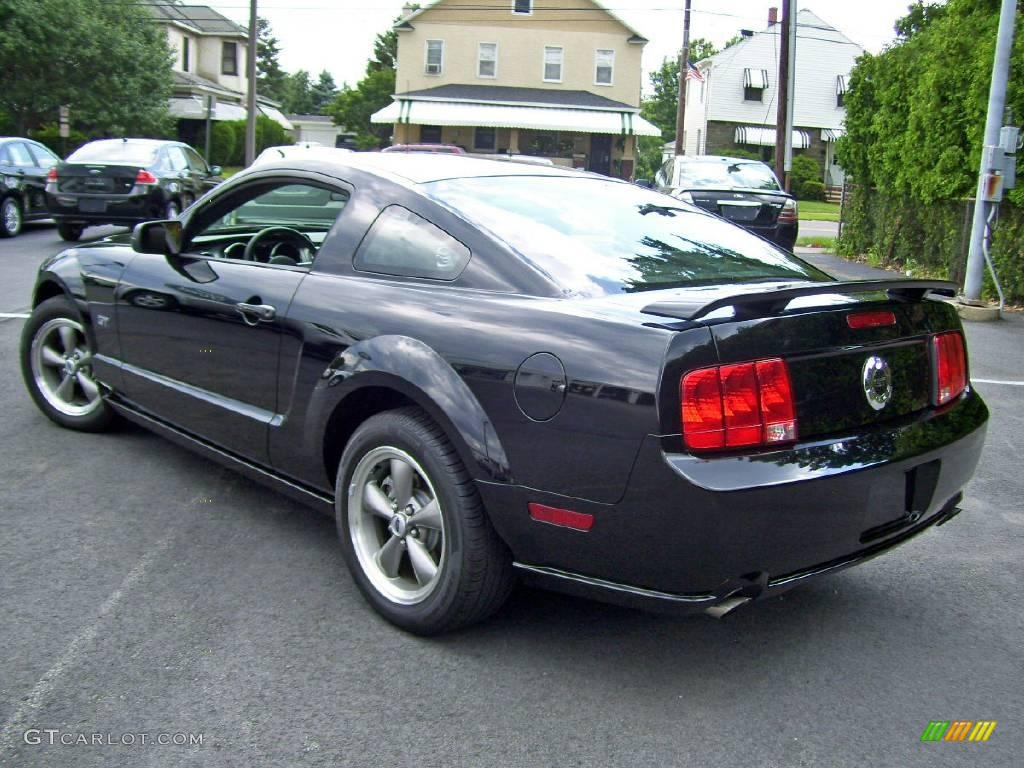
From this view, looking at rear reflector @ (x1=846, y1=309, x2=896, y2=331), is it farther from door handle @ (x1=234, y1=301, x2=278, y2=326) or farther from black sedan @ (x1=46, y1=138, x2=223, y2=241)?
black sedan @ (x1=46, y1=138, x2=223, y2=241)

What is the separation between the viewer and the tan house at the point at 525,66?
44125 millimetres

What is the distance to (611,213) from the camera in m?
3.99

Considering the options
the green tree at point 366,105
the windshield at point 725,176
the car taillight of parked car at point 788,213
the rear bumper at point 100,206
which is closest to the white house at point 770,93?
the green tree at point 366,105

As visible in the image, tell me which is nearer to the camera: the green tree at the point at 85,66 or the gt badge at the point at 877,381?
the gt badge at the point at 877,381

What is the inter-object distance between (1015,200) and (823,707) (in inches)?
413

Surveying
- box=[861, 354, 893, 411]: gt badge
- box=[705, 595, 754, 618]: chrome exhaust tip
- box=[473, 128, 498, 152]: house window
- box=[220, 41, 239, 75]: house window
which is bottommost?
box=[705, 595, 754, 618]: chrome exhaust tip

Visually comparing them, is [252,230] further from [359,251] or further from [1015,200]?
[1015,200]

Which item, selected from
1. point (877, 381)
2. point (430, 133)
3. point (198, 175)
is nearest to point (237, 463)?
point (877, 381)

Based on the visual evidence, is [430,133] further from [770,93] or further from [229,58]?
[770,93]

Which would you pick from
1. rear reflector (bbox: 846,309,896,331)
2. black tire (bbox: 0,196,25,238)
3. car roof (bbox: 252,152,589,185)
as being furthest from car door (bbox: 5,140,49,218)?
rear reflector (bbox: 846,309,896,331)

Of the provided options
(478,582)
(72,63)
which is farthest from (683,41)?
(478,582)

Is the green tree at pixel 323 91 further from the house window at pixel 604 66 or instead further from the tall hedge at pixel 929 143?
the tall hedge at pixel 929 143

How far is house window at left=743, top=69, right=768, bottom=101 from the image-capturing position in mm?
53875

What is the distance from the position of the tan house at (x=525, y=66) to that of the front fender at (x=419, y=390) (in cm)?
4087
